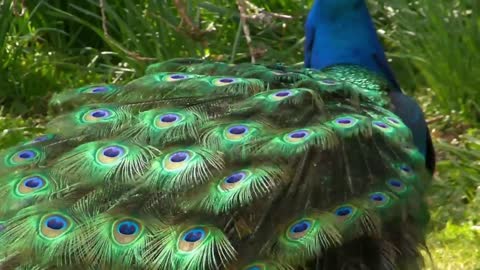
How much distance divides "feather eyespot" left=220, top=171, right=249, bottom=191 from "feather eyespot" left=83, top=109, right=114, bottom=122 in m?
0.41

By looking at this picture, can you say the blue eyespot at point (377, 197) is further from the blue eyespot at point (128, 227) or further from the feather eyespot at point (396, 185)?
the blue eyespot at point (128, 227)

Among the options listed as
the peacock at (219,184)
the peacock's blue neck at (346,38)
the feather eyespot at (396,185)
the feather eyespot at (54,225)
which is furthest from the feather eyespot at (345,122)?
Result: the peacock's blue neck at (346,38)

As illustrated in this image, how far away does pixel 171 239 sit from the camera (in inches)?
85.9

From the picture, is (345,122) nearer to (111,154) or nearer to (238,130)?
(238,130)

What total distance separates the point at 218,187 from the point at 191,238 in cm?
14

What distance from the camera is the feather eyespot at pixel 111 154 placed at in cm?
231

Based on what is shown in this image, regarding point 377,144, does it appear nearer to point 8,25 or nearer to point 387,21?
point 387,21

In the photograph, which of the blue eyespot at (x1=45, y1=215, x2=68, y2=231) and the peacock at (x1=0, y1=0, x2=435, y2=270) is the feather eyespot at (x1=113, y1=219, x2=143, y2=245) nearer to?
the peacock at (x1=0, y1=0, x2=435, y2=270)

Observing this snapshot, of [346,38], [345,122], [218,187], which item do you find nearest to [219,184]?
[218,187]

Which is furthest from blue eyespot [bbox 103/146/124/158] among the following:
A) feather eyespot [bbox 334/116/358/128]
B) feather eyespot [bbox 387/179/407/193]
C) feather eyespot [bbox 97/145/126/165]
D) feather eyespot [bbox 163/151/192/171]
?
feather eyespot [bbox 387/179/407/193]

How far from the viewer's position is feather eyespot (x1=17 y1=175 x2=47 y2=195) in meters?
2.36

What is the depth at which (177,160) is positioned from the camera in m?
2.29

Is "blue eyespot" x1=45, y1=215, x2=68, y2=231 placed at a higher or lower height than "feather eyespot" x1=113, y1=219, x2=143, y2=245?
lower

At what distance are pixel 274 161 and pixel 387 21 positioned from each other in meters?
2.58
